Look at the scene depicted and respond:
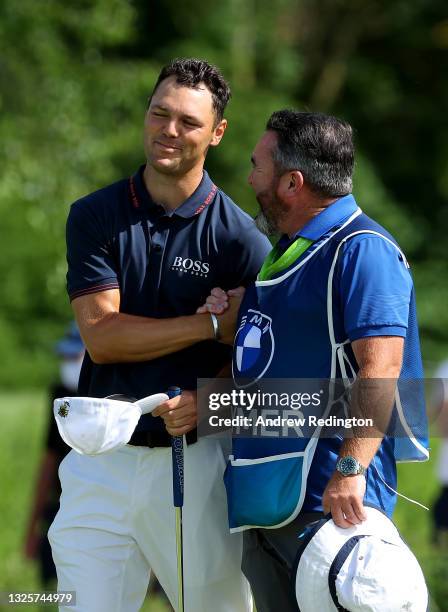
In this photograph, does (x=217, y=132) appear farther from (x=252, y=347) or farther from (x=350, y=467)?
(x=350, y=467)

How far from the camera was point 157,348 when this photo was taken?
393 cm

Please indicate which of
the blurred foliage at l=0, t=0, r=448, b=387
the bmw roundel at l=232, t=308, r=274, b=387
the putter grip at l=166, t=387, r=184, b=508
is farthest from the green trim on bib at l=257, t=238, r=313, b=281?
the blurred foliage at l=0, t=0, r=448, b=387

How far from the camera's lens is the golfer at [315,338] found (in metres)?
3.47

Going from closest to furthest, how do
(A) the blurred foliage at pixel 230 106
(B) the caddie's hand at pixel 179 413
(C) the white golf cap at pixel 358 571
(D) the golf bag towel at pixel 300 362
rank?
(C) the white golf cap at pixel 358 571 → (D) the golf bag towel at pixel 300 362 → (B) the caddie's hand at pixel 179 413 → (A) the blurred foliage at pixel 230 106

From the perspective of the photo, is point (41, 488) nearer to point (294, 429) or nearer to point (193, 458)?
point (193, 458)

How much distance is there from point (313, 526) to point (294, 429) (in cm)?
33

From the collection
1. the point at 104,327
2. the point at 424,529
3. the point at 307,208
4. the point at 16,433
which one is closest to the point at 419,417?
the point at 307,208

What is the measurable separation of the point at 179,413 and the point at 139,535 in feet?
1.51

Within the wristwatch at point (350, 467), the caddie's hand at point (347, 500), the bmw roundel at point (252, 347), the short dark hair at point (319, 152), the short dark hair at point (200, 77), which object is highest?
the short dark hair at point (200, 77)

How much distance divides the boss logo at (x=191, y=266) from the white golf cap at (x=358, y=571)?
3.33 ft

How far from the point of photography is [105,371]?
13.5 ft

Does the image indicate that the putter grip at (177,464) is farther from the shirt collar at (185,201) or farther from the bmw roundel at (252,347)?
the shirt collar at (185,201)

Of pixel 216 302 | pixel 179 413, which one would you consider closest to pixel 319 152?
pixel 216 302

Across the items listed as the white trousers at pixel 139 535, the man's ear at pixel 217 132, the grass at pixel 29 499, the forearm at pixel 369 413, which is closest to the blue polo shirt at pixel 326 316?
the forearm at pixel 369 413
